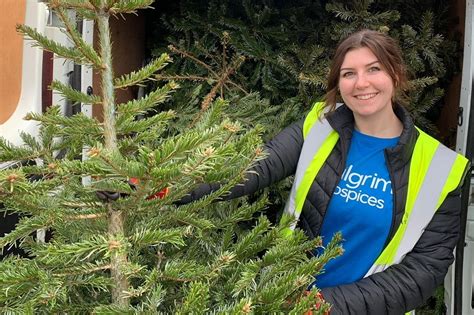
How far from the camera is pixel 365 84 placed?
1.82 meters

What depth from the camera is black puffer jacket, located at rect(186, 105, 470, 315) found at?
5.85ft

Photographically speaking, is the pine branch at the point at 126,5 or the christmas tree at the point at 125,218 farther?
the pine branch at the point at 126,5

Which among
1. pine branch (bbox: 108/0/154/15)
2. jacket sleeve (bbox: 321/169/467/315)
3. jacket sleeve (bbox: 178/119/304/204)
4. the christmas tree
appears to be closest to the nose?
jacket sleeve (bbox: 178/119/304/204)

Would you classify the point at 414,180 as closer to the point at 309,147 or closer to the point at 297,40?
the point at 309,147

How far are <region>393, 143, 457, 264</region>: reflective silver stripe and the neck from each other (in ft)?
0.59

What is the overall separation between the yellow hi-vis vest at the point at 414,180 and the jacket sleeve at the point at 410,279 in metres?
0.04

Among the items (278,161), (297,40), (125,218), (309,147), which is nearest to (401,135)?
(309,147)

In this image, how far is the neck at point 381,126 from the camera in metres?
1.95

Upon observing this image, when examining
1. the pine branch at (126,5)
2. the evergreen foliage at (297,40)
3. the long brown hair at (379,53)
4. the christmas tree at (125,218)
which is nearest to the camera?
the christmas tree at (125,218)

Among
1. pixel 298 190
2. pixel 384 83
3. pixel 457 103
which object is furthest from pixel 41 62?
pixel 457 103

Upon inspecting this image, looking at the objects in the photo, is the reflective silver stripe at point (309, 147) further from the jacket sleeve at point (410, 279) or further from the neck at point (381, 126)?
the jacket sleeve at point (410, 279)

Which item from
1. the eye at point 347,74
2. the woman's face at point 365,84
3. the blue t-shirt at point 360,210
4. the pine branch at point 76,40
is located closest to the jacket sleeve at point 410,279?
the blue t-shirt at point 360,210

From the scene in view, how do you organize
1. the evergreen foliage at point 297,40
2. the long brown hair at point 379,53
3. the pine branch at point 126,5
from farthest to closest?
the evergreen foliage at point 297,40 → the long brown hair at point 379,53 → the pine branch at point 126,5

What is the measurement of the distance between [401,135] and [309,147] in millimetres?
326
